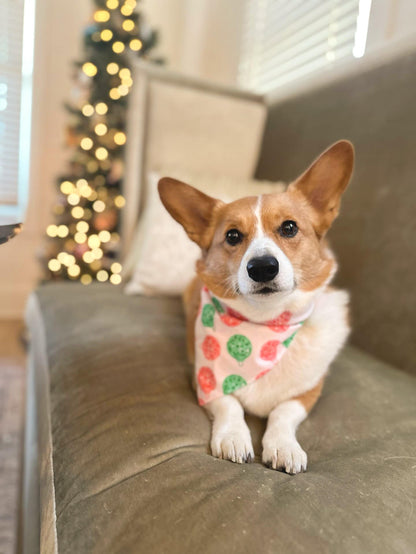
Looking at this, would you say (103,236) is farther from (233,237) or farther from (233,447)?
(233,447)

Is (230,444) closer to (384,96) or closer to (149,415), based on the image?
(149,415)

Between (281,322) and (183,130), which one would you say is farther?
(183,130)

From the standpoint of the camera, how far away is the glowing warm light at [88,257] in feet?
9.81

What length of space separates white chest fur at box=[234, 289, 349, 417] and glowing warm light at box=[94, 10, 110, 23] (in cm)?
276

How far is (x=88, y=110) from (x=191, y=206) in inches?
87.2

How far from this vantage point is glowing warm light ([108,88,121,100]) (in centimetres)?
295

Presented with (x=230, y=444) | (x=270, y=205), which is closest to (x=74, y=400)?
(x=230, y=444)

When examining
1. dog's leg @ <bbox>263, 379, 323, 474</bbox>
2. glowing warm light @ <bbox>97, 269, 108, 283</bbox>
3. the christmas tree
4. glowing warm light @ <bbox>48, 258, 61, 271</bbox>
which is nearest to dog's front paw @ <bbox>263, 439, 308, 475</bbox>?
dog's leg @ <bbox>263, 379, 323, 474</bbox>

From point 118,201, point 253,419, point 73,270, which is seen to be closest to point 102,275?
point 73,270

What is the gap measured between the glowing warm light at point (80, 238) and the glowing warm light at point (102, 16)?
1491 millimetres

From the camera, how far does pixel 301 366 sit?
0.99 m

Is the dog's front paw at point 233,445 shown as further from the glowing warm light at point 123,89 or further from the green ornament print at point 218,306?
the glowing warm light at point 123,89

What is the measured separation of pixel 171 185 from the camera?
108 centimetres

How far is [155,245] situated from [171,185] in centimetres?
77
